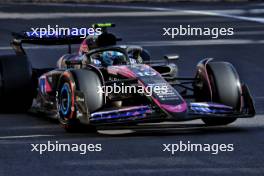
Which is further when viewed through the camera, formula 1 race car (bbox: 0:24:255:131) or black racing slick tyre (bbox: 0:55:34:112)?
black racing slick tyre (bbox: 0:55:34:112)

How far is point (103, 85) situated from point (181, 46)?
38.0 feet

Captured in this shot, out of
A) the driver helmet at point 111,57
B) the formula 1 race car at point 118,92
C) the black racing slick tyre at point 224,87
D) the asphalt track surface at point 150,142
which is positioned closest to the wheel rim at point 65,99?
the formula 1 race car at point 118,92

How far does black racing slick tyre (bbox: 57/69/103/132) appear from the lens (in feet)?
36.8

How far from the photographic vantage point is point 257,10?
32.7 m

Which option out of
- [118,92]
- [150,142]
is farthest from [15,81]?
[150,142]

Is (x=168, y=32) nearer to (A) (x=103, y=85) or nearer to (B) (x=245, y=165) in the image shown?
(A) (x=103, y=85)

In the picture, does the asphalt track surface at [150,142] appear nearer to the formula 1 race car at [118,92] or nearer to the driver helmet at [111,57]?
the formula 1 race car at [118,92]

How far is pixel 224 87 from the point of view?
11648 mm

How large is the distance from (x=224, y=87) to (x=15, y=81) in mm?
2753

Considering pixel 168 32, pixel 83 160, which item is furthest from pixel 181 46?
pixel 83 160

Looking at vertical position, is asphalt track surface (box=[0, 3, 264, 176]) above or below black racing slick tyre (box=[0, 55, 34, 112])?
below

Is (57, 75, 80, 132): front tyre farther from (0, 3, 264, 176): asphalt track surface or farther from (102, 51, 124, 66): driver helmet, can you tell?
(102, 51, 124, 66): driver helmet

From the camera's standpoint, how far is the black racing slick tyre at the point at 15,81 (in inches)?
516

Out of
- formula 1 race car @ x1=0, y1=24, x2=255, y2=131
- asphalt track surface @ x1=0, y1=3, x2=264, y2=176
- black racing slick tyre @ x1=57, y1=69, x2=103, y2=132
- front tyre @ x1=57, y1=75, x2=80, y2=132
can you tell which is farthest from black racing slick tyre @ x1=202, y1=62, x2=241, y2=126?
front tyre @ x1=57, y1=75, x2=80, y2=132
